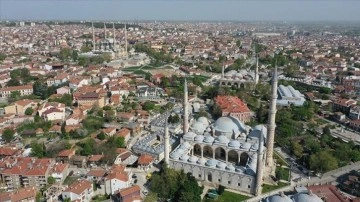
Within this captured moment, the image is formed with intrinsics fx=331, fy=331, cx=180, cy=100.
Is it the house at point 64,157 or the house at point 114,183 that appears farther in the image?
the house at point 64,157

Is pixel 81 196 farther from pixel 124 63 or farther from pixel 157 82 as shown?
pixel 124 63

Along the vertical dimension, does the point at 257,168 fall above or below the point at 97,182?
above

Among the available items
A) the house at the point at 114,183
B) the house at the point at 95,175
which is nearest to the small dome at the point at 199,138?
the house at the point at 114,183

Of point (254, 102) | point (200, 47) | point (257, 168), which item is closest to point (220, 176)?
point (257, 168)

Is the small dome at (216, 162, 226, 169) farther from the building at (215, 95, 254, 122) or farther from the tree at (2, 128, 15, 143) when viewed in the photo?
the tree at (2, 128, 15, 143)

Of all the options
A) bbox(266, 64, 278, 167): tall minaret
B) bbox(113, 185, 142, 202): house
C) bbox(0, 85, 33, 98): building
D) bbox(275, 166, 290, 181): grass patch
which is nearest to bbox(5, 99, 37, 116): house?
bbox(0, 85, 33, 98): building

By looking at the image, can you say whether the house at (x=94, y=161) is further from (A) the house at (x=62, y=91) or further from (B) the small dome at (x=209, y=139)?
(A) the house at (x=62, y=91)
